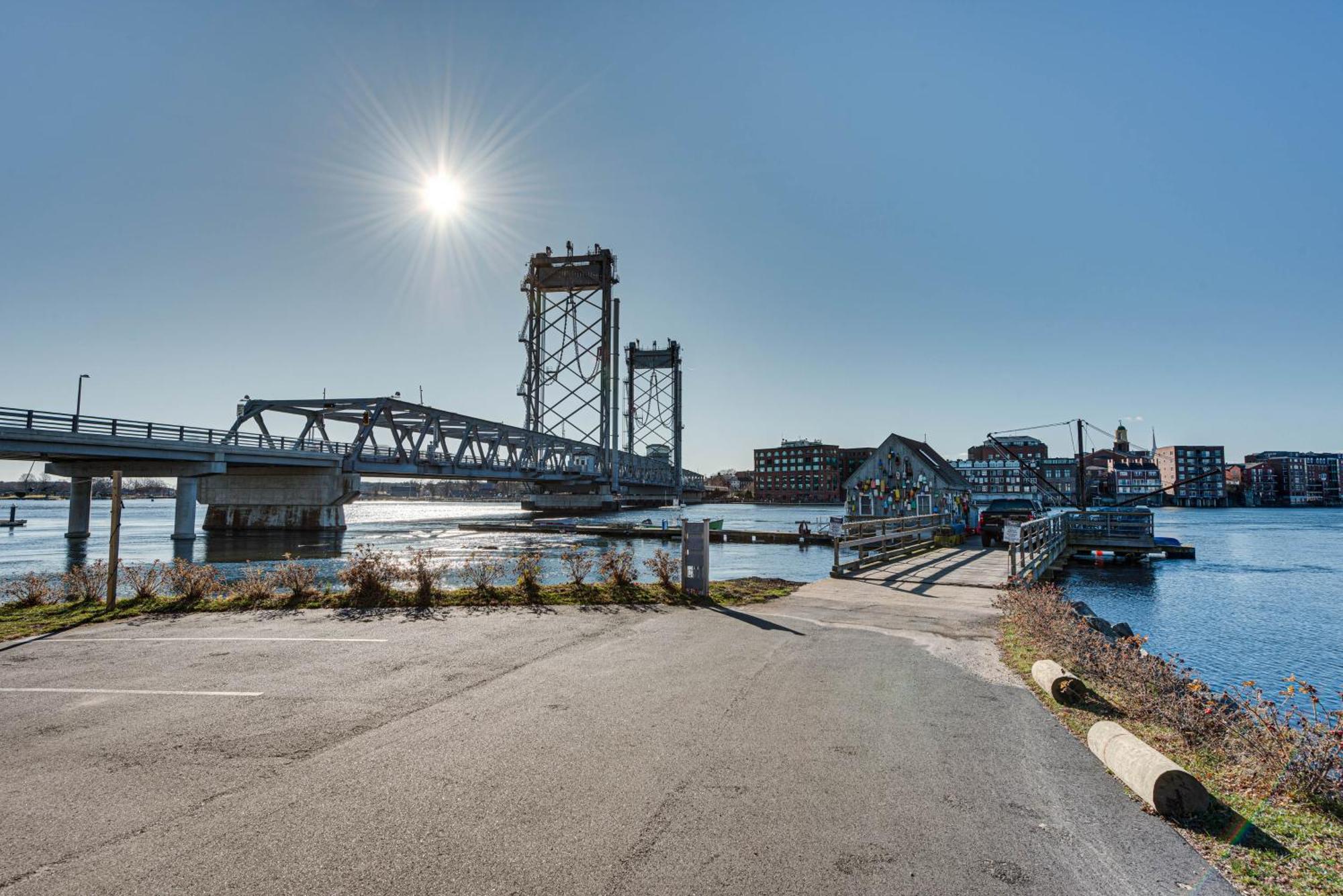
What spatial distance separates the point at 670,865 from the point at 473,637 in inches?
281

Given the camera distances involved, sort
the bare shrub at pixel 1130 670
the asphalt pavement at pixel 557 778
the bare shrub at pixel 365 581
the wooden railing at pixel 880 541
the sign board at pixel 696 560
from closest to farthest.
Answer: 1. the asphalt pavement at pixel 557 778
2. the bare shrub at pixel 1130 670
3. the bare shrub at pixel 365 581
4. the sign board at pixel 696 560
5. the wooden railing at pixel 880 541

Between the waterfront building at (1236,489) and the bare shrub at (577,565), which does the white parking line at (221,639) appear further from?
the waterfront building at (1236,489)

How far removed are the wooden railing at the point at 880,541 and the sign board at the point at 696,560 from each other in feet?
14.5

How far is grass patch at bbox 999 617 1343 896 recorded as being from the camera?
358 cm

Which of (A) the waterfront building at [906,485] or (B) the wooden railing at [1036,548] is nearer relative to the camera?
(B) the wooden railing at [1036,548]

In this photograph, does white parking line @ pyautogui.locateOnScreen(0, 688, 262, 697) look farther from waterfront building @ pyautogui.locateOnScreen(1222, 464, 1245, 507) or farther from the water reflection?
waterfront building @ pyautogui.locateOnScreen(1222, 464, 1245, 507)

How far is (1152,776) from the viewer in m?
4.50

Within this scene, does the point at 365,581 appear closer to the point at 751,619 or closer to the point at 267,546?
the point at 751,619

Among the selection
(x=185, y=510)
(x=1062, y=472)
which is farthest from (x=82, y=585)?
(x=1062, y=472)

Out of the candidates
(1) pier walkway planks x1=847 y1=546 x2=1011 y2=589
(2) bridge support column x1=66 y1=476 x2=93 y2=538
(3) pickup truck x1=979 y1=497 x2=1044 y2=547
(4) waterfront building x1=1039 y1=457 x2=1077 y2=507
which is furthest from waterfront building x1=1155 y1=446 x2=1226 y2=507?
(2) bridge support column x1=66 y1=476 x2=93 y2=538

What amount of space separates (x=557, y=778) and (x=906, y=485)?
35678 millimetres

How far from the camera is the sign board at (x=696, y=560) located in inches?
545

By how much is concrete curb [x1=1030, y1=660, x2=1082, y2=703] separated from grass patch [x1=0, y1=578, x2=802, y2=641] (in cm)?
663

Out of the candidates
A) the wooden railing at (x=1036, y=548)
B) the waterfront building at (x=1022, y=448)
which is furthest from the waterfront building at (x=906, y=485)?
the waterfront building at (x=1022, y=448)
